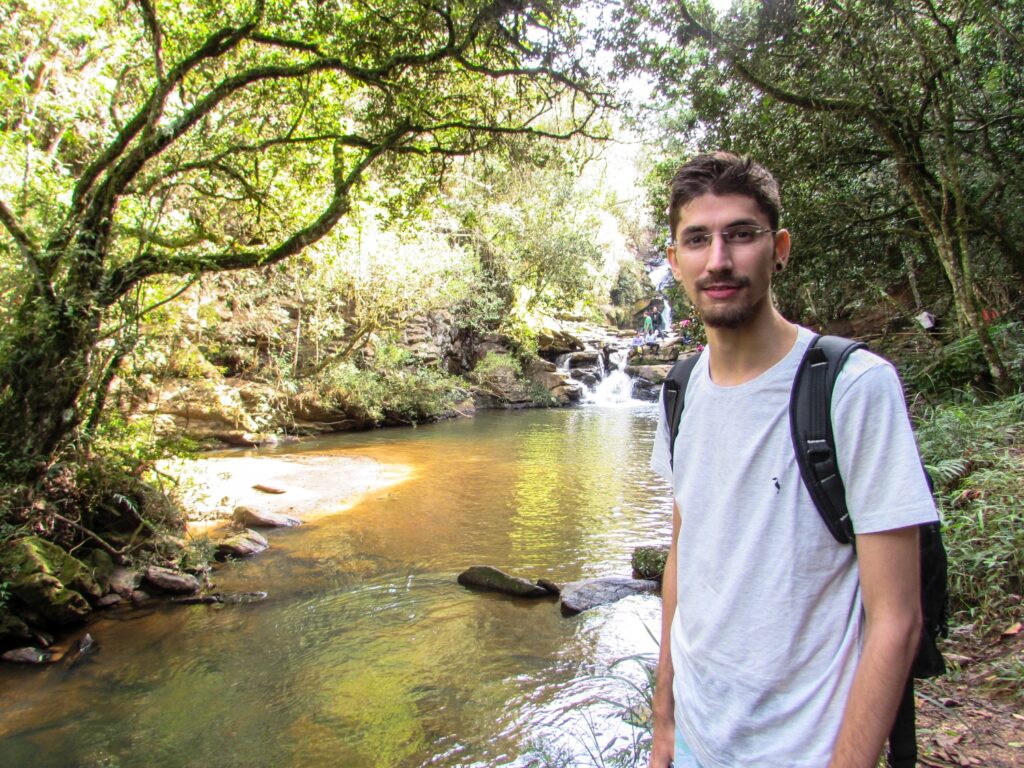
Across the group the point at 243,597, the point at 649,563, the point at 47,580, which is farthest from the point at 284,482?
the point at 649,563

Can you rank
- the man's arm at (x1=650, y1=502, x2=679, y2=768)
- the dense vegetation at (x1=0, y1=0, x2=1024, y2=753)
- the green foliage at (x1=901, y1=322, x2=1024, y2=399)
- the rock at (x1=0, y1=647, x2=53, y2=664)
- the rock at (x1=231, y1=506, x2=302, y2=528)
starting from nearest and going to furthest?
the man's arm at (x1=650, y1=502, x2=679, y2=768) < the rock at (x1=0, y1=647, x2=53, y2=664) < the dense vegetation at (x1=0, y1=0, x2=1024, y2=753) < the green foliage at (x1=901, y1=322, x2=1024, y2=399) < the rock at (x1=231, y1=506, x2=302, y2=528)

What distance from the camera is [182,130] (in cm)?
641

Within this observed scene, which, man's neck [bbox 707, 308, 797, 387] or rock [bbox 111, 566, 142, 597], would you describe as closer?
man's neck [bbox 707, 308, 797, 387]

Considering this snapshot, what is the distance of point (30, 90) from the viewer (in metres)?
8.00

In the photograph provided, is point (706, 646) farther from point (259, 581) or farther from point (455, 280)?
point (455, 280)

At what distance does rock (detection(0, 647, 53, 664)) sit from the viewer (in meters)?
4.94

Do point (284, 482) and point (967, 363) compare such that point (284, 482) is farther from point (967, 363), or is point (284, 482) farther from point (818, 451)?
point (818, 451)

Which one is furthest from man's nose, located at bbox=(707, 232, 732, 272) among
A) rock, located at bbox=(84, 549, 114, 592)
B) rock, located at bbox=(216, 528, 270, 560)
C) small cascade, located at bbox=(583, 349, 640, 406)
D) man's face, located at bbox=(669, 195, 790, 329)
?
small cascade, located at bbox=(583, 349, 640, 406)

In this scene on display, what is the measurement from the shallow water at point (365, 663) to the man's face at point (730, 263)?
260 cm

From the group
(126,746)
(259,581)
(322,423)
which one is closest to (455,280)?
(322,423)

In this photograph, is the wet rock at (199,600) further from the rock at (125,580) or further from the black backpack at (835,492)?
the black backpack at (835,492)

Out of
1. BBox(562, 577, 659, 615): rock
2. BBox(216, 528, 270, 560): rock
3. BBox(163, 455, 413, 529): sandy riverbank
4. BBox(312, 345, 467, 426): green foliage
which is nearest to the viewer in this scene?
BBox(562, 577, 659, 615): rock

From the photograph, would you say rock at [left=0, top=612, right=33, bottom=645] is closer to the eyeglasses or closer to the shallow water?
the shallow water

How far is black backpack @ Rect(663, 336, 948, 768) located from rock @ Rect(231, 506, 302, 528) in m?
8.72
